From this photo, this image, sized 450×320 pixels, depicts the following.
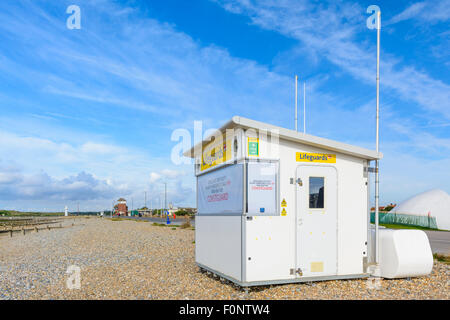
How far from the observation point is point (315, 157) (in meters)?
8.49

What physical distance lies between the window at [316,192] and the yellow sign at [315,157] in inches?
16.4

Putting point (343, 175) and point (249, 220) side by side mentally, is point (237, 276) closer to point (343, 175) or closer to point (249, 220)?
point (249, 220)

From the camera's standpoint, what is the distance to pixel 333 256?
840cm

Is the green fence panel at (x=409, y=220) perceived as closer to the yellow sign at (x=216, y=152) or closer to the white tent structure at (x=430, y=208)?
the white tent structure at (x=430, y=208)

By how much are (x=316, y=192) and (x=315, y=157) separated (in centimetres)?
77

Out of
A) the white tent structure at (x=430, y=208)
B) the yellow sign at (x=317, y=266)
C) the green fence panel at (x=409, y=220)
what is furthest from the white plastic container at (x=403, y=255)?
the white tent structure at (x=430, y=208)

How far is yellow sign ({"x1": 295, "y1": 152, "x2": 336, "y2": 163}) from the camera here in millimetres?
8344

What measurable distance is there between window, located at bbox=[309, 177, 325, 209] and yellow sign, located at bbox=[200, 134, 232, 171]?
188cm

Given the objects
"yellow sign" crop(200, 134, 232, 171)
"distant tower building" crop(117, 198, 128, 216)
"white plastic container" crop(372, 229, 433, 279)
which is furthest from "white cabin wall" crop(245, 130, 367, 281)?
"distant tower building" crop(117, 198, 128, 216)

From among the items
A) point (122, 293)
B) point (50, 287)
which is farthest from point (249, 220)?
point (50, 287)

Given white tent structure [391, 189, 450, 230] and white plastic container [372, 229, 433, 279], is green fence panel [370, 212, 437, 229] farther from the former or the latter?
white plastic container [372, 229, 433, 279]

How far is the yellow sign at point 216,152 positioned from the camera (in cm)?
862

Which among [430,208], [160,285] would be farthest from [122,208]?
A: [160,285]
